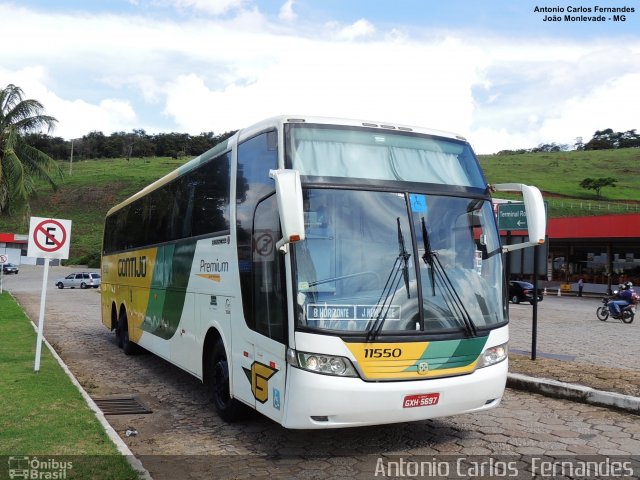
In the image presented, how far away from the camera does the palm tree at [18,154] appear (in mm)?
31297

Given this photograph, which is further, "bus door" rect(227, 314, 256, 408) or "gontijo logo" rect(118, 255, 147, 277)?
"gontijo logo" rect(118, 255, 147, 277)

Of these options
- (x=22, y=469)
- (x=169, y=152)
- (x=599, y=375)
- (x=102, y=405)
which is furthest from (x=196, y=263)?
(x=169, y=152)

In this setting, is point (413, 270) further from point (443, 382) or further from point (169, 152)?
point (169, 152)

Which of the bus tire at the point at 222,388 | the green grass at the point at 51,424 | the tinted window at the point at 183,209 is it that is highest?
the tinted window at the point at 183,209

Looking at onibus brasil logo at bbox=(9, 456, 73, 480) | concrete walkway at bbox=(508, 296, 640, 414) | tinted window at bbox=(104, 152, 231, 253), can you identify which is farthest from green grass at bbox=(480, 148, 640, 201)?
onibus brasil logo at bbox=(9, 456, 73, 480)

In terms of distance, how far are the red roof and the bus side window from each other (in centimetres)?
3212

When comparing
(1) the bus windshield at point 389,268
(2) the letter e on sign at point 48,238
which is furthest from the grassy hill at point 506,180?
(1) the bus windshield at point 389,268

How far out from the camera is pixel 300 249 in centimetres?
561

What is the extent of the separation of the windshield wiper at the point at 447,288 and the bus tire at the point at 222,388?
2.77 m

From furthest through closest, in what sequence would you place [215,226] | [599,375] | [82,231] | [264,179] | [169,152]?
[169,152], [82,231], [599,375], [215,226], [264,179]

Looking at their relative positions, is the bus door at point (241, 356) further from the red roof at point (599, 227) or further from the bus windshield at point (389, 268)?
the red roof at point (599, 227)

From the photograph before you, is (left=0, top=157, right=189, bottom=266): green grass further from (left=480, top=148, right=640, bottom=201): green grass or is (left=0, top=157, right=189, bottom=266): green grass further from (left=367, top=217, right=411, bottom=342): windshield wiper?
(left=367, top=217, right=411, bottom=342): windshield wiper

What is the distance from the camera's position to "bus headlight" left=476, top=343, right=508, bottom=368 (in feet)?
19.6

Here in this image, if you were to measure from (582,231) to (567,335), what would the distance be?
83.9ft
